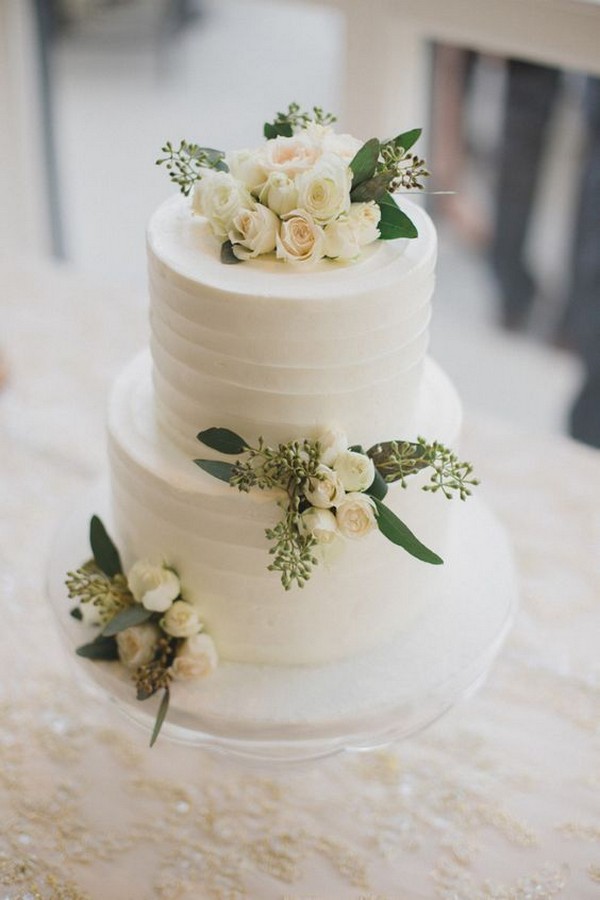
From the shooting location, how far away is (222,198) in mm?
1216

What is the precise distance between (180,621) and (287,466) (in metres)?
0.29

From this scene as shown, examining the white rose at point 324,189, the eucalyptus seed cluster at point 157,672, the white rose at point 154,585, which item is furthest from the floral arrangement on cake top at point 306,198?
the eucalyptus seed cluster at point 157,672

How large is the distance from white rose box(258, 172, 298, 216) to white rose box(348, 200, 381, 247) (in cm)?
8

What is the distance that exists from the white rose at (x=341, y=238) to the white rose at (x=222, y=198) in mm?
102

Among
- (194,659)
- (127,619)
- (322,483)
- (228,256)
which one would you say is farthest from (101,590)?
(228,256)

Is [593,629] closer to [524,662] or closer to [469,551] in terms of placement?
[524,662]

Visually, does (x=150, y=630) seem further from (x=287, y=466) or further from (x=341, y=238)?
(x=341, y=238)

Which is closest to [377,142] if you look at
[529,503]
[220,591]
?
[220,591]

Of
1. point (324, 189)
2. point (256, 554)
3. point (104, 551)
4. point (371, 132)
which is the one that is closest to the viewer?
point (324, 189)

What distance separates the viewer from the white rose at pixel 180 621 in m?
1.35

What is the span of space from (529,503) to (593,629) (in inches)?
15.0

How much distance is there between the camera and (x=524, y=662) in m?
1.74

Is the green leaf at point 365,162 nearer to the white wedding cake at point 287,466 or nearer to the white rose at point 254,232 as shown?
the white wedding cake at point 287,466

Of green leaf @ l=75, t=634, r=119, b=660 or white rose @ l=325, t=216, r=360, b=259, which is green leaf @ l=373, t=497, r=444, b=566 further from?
green leaf @ l=75, t=634, r=119, b=660
